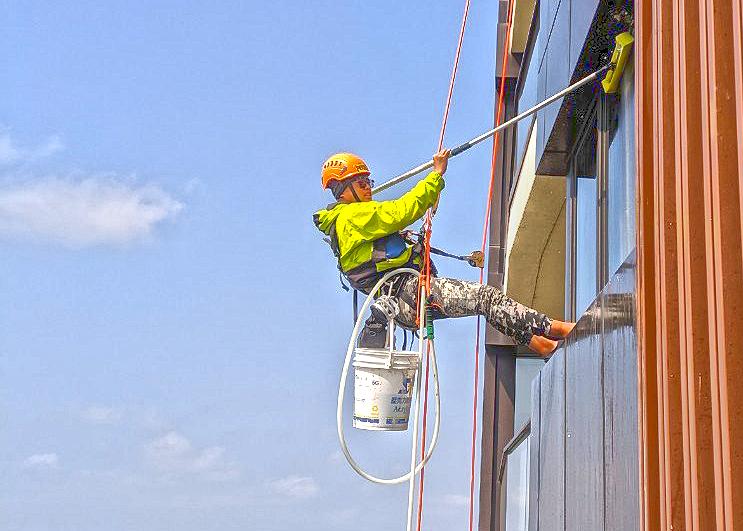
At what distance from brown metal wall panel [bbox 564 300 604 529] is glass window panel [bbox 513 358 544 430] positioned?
573 cm

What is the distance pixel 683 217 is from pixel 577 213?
398cm

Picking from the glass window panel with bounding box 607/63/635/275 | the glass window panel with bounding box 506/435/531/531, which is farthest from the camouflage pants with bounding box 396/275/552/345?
the glass window panel with bounding box 607/63/635/275

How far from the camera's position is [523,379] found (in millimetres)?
11180

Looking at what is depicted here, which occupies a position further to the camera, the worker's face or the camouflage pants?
the worker's face

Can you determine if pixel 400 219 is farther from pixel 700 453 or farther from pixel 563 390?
pixel 700 453

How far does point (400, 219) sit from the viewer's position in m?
6.61

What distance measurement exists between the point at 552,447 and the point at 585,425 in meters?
1.06

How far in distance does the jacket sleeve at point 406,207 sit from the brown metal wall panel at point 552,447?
1242 mm

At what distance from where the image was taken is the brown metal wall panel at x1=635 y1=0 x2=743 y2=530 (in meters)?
2.61

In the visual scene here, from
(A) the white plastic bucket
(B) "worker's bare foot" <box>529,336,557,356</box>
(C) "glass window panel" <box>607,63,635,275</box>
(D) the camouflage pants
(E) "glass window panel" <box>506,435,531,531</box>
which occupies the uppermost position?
(C) "glass window panel" <box>607,63,635,275</box>

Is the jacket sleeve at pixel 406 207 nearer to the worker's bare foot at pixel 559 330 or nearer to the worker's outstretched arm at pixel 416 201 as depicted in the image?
the worker's outstretched arm at pixel 416 201

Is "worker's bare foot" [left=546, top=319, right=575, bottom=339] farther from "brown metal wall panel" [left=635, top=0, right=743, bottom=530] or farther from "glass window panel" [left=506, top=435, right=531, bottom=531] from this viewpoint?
"brown metal wall panel" [left=635, top=0, right=743, bottom=530]

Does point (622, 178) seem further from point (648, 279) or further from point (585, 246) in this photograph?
point (648, 279)

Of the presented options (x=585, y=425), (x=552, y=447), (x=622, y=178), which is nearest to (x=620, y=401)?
(x=585, y=425)
